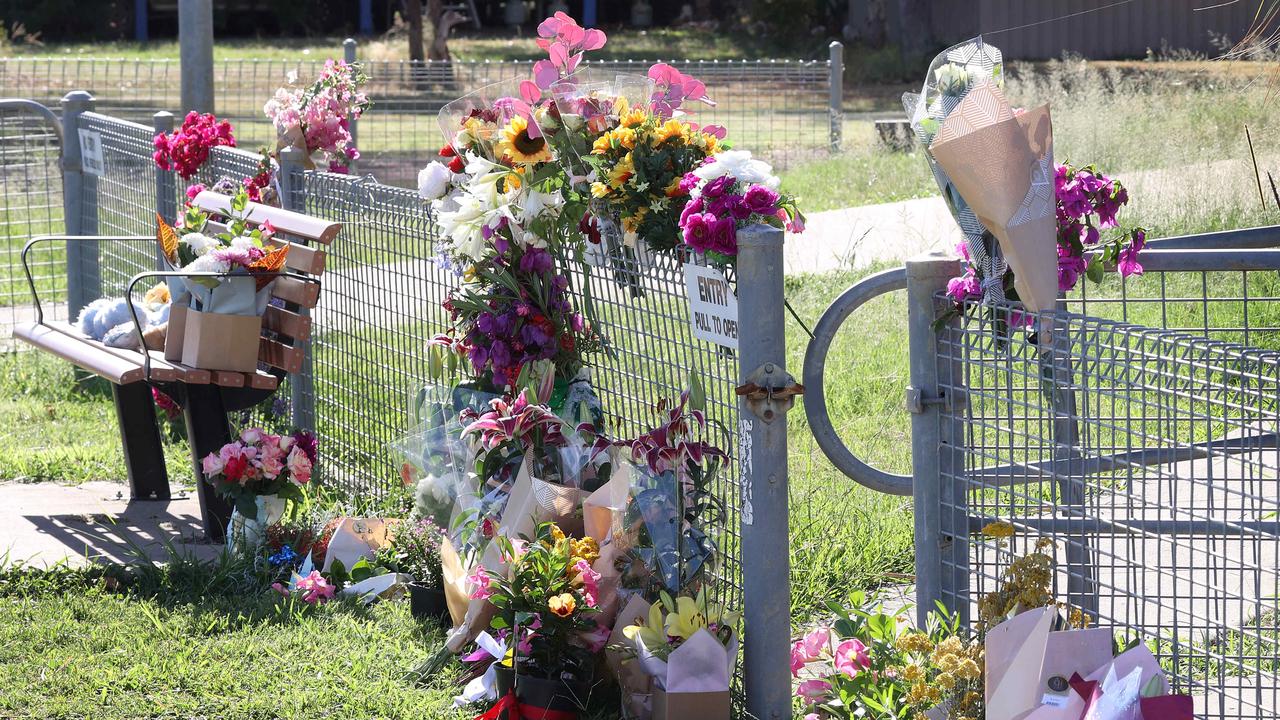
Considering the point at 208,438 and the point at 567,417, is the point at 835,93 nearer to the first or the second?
the point at 208,438

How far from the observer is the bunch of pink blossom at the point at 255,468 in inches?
188

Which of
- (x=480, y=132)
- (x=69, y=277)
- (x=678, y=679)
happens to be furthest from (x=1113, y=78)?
(x=678, y=679)

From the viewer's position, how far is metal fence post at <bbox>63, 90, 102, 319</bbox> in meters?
7.59

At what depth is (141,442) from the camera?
5688 millimetres

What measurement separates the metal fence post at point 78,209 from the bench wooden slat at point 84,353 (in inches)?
66.1

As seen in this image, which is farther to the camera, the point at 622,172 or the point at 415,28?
Result: the point at 415,28

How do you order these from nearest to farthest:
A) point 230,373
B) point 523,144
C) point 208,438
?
point 523,144 < point 230,373 < point 208,438

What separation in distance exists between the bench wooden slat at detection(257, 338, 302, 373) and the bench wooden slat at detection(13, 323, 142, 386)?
1.49 ft

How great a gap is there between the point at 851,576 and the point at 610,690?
1.32 m

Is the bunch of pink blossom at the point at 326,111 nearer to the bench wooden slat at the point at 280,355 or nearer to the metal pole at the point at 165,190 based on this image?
the metal pole at the point at 165,190

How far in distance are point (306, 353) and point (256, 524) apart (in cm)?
109

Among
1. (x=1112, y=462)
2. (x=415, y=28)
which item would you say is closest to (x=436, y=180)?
(x=1112, y=462)

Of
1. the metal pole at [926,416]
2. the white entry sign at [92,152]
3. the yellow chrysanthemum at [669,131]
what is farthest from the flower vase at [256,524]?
the white entry sign at [92,152]

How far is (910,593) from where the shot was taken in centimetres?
462
